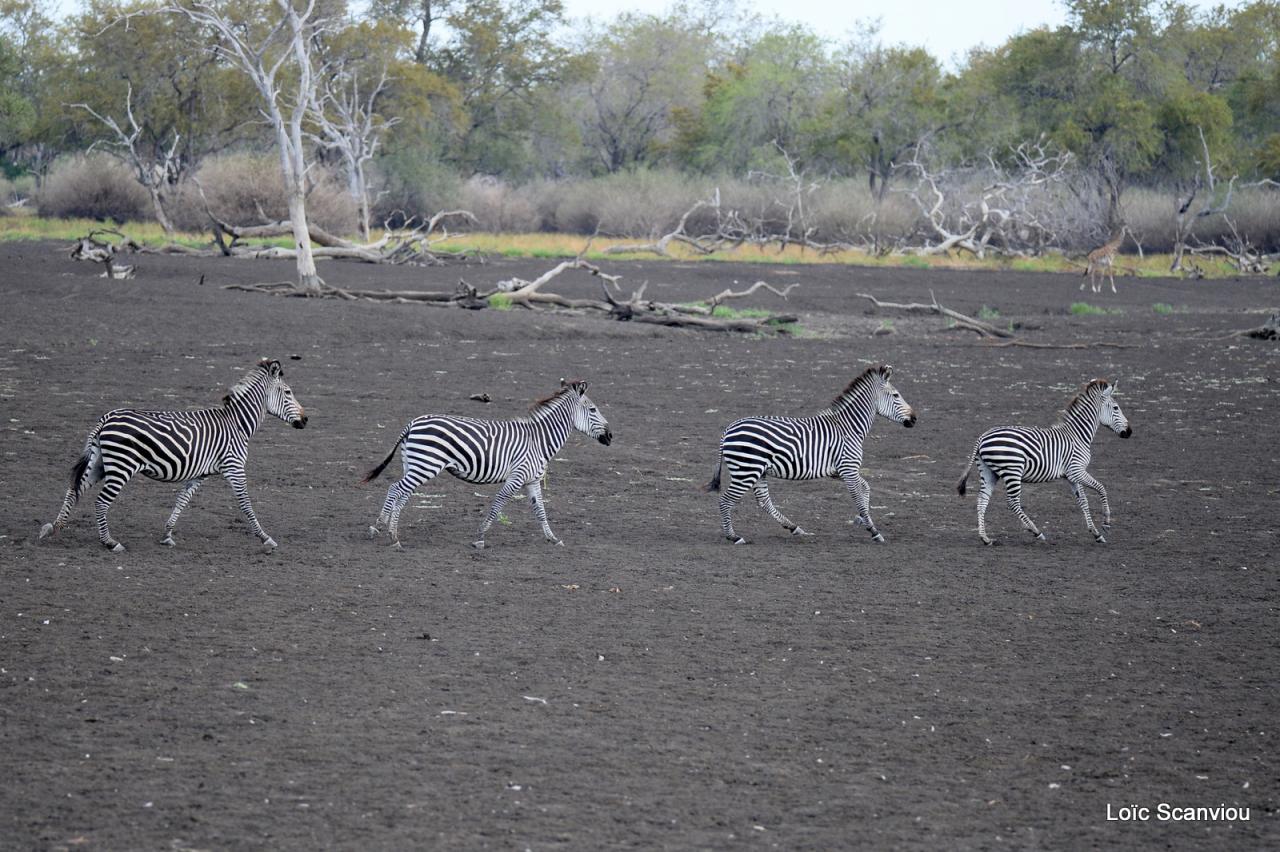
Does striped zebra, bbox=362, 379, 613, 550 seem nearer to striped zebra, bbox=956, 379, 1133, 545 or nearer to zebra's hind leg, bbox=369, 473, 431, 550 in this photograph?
zebra's hind leg, bbox=369, 473, 431, 550

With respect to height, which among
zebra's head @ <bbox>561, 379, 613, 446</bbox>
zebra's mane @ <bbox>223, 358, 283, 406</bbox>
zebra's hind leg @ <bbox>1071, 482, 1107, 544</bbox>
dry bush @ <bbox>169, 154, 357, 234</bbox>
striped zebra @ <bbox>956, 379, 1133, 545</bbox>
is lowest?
zebra's hind leg @ <bbox>1071, 482, 1107, 544</bbox>

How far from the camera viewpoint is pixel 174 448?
9469mm

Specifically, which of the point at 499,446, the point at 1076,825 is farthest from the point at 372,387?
the point at 1076,825

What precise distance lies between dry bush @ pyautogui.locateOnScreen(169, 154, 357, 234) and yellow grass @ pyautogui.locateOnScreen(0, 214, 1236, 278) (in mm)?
1234

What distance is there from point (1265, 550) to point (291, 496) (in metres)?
7.60

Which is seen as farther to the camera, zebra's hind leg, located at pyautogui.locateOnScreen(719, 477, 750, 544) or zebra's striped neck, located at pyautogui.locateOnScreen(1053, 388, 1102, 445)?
zebra's striped neck, located at pyautogui.locateOnScreen(1053, 388, 1102, 445)

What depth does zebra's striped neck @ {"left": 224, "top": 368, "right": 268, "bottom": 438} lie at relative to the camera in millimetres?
10023

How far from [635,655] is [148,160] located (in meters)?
49.8

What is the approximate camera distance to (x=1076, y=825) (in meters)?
5.46

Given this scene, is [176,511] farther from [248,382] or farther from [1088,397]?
[1088,397]

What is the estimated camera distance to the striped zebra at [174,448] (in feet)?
30.6

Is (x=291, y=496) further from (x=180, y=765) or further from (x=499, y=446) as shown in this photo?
(x=180, y=765)

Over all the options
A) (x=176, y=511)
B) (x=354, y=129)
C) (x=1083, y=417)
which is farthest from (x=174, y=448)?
(x=354, y=129)

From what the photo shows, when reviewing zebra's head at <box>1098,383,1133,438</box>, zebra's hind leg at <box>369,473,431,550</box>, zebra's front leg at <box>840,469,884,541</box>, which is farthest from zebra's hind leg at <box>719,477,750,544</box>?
zebra's head at <box>1098,383,1133,438</box>
